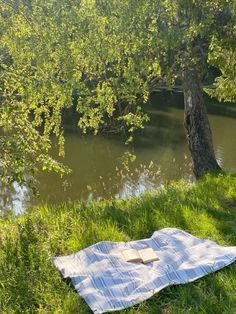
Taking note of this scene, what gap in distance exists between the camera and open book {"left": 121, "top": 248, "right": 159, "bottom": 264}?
3.92 meters

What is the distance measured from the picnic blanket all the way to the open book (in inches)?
1.6

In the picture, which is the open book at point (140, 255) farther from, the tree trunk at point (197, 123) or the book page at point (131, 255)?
the tree trunk at point (197, 123)

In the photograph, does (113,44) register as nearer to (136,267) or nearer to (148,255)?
(148,255)

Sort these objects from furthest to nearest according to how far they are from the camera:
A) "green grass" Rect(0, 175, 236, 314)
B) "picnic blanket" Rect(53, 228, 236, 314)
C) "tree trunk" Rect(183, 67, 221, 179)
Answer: "tree trunk" Rect(183, 67, 221, 179), "picnic blanket" Rect(53, 228, 236, 314), "green grass" Rect(0, 175, 236, 314)

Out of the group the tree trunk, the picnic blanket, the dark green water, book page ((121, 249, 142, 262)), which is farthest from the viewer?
the dark green water

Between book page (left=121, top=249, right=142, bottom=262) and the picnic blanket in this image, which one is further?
book page (left=121, top=249, right=142, bottom=262)

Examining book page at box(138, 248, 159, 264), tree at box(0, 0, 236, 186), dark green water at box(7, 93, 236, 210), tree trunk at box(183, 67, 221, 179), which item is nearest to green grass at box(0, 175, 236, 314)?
book page at box(138, 248, 159, 264)

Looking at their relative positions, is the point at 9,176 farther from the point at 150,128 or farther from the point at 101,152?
the point at 150,128

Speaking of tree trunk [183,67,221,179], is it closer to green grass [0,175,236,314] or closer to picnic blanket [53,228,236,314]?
green grass [0,175,236,314]

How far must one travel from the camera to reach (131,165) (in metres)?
14.1

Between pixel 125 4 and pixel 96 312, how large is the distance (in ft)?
14.4

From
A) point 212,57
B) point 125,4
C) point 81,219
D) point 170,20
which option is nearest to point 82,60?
point 125,4

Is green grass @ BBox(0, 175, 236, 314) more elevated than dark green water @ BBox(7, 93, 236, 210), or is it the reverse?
green grass @ BBox(0, 175, 236, 314)

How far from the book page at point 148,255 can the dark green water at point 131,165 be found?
4898 mm
